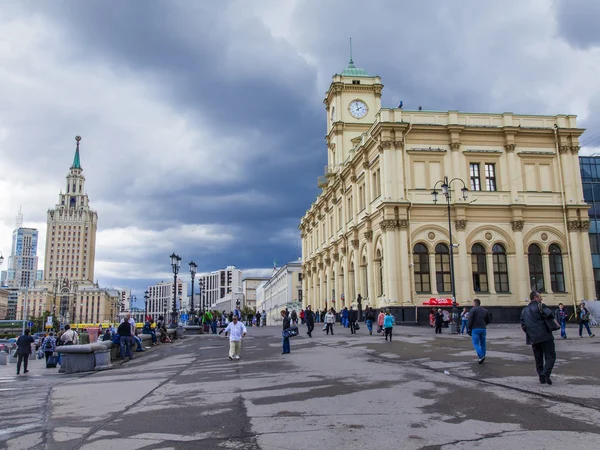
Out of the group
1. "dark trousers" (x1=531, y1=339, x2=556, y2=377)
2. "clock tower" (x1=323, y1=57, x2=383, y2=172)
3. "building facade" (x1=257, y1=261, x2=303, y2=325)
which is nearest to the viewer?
"dark trousers" (x1=531, y1=339, x2=556, y2=377)

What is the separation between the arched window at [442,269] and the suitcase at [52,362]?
26.8 metres

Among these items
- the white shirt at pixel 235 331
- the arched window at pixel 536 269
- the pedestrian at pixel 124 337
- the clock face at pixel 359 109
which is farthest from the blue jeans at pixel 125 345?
the clock face at pixel 359 109

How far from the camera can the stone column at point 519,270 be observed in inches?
1569

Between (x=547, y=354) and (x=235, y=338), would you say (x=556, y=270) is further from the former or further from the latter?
(x=547, y=354)

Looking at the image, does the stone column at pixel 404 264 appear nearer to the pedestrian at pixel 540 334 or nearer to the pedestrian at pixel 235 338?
the pedestrian at pixel 235 338

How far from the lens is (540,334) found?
9.48m

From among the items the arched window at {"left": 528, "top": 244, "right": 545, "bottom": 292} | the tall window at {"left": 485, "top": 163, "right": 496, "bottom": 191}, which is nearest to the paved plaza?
the arched window at {"left": 528, "top": 244, "right": 545, "bottom": 292}

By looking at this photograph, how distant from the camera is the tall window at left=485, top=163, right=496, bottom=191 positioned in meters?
41.9

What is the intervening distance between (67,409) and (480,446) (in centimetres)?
712

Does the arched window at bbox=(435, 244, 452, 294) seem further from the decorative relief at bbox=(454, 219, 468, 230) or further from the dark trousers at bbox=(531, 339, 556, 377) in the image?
the dark trousers at bbox=(531, 339, 556, 377)

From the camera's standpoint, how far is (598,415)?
692 cm

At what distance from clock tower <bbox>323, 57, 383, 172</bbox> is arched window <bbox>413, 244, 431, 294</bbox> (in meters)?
19.5

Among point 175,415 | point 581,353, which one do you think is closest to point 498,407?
point 175,415

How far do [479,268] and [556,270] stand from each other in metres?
6.59
